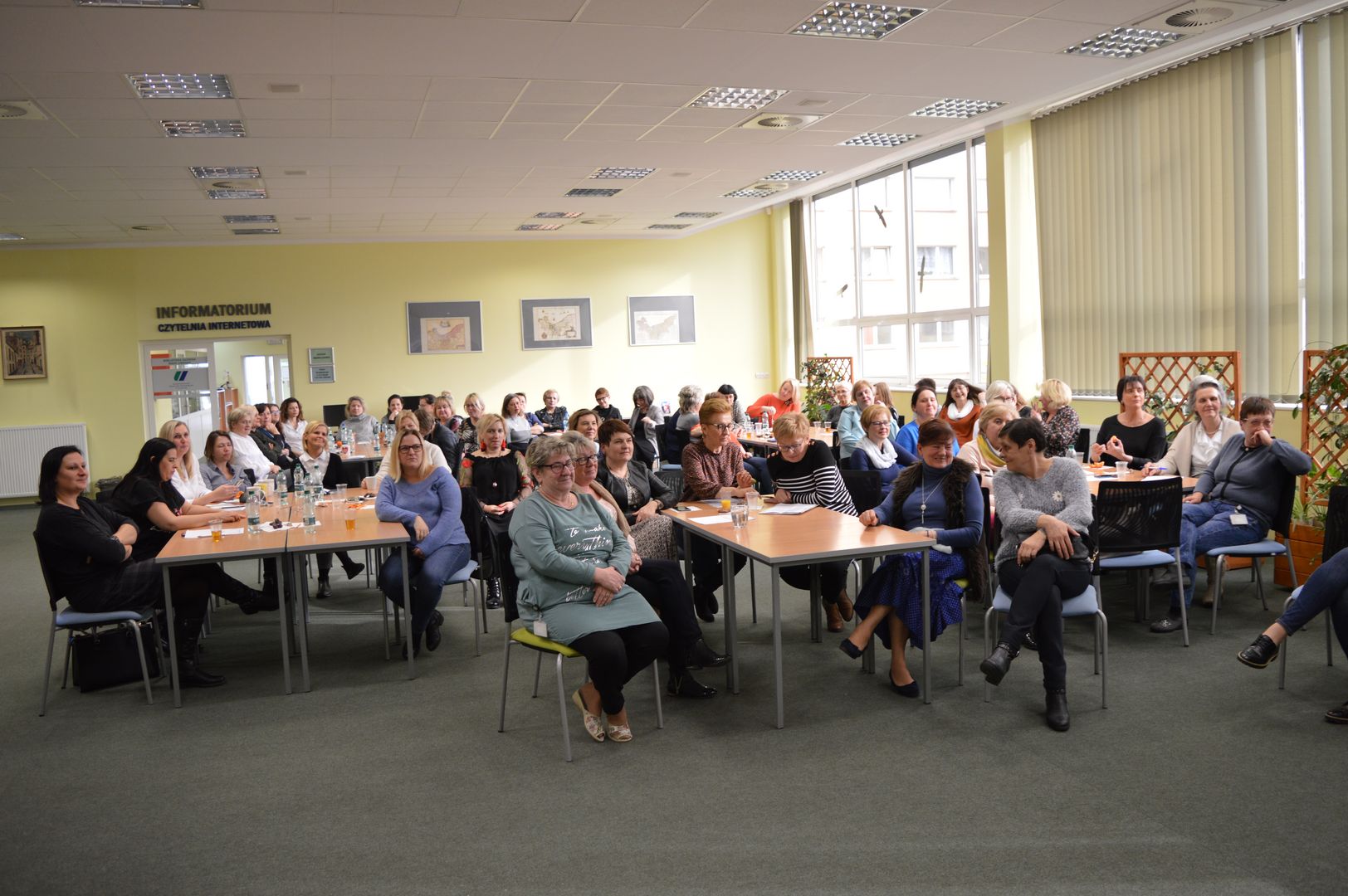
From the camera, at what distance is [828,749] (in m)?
3.96

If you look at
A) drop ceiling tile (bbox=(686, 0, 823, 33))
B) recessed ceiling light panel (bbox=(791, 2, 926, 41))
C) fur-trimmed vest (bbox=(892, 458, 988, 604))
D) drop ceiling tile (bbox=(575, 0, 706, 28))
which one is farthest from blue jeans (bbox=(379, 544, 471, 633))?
recessed ceiling light panel (bbox=(791, 2, 926, 41))

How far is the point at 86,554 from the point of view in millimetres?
4777

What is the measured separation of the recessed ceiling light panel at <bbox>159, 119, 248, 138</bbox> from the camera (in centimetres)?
733

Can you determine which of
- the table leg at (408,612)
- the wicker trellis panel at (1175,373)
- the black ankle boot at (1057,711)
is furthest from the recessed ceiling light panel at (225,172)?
the black ankle boot at (1057,711)

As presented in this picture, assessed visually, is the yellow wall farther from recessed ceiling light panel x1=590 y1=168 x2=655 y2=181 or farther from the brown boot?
the brown boot

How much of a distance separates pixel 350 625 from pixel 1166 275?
709cm

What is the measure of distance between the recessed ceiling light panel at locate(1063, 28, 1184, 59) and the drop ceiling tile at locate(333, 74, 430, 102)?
4182mm

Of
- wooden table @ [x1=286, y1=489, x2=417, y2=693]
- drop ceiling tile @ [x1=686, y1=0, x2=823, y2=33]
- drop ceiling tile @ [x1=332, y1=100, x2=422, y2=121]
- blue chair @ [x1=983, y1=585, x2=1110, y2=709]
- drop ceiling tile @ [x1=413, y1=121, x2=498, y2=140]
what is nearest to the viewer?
blue chair @ [x1=983, y1=585, x2=1110, y2=709]

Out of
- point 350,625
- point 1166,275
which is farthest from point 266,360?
point 1166,275

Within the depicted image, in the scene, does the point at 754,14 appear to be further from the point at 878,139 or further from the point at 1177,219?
the point at 1177,219

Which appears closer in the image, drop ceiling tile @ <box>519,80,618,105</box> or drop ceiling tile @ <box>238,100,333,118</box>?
drop ceiling tile @ <box>519,80,618,105</box>

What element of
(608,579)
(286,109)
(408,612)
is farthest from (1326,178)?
(286,109)

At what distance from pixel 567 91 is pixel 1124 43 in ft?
11.9

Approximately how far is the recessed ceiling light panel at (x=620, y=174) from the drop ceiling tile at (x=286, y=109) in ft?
10.7
